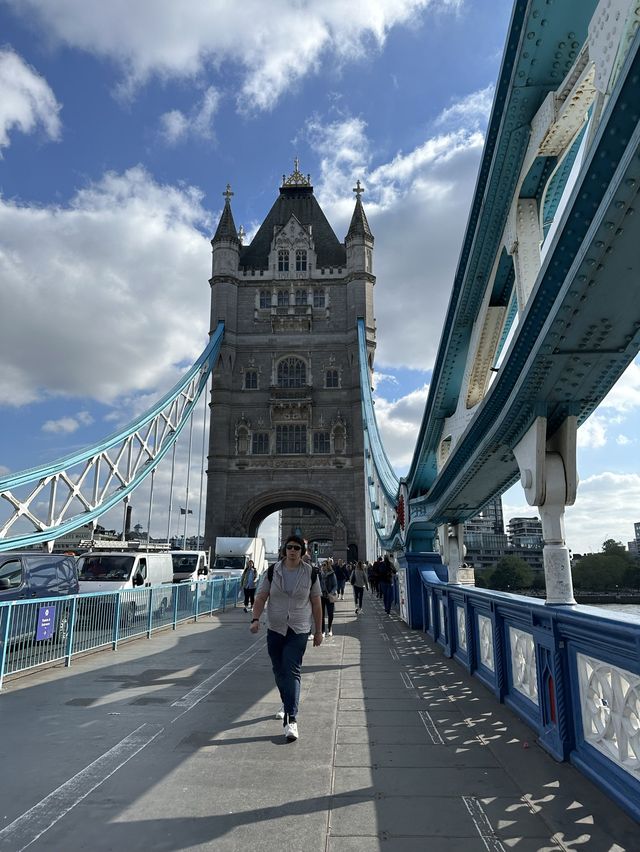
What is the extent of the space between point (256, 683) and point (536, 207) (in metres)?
5.86

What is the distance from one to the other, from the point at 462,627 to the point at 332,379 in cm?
3187

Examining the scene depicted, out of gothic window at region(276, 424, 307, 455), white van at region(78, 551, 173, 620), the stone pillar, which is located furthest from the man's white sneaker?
gothic window at region(276, 424, 307, 455)

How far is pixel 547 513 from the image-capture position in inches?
177

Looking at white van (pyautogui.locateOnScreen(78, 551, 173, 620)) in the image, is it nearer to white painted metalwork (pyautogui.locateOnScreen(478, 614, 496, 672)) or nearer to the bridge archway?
white painted metalwork (pyautogui.locateOnScreen(478, 614, 496, 672))

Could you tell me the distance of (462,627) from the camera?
7277 mm

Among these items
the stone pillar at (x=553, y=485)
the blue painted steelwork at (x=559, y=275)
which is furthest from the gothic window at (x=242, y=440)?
the stone pillar at (x=553, y=485)

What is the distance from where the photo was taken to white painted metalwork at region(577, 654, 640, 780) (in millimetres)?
2930

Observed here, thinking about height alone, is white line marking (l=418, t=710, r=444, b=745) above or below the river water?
below

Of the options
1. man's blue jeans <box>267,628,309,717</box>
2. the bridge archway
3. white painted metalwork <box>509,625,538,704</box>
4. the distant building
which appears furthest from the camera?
the distant building

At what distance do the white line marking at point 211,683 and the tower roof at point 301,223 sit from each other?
120ft

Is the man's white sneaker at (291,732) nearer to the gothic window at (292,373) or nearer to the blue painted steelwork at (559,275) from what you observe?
the blue painted steelwork at (559,275)

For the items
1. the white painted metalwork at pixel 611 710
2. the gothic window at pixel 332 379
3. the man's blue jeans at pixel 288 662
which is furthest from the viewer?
the gothic window at pixel 332 379

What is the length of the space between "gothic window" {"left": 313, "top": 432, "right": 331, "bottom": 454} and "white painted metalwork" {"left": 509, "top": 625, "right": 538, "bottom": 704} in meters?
31.9

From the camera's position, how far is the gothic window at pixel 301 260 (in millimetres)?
41719
